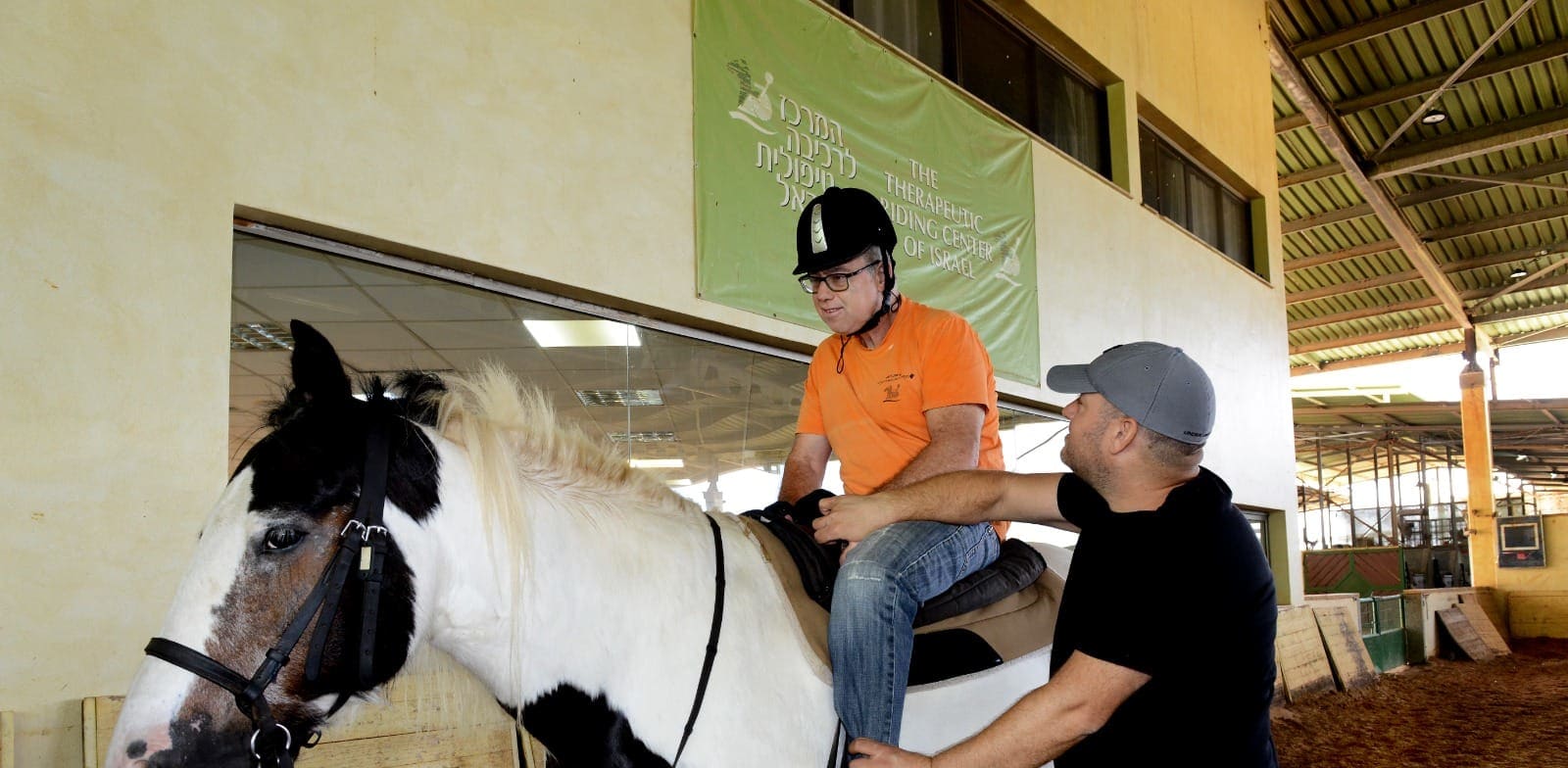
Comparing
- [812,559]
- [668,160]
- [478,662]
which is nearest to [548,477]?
[478,662]

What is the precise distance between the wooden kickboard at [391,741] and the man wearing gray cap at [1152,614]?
1518 millimetres

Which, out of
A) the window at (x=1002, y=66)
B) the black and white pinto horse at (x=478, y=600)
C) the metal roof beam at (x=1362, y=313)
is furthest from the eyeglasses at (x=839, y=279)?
the metal roof beam at (x=1362, y=313)

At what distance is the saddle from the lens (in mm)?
1976

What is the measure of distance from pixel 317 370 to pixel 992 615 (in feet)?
4.78

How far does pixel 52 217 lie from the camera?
8.73 ft

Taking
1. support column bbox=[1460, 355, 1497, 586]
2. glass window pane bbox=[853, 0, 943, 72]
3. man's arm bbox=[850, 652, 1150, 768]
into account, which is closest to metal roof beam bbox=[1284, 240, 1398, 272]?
support column bbox=[1460, 355, 1497, 586]

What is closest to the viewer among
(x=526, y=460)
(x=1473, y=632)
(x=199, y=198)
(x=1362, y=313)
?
(x=526, y=460)

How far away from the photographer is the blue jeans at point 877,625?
6.01ft

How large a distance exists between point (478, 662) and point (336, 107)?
2.36 metres

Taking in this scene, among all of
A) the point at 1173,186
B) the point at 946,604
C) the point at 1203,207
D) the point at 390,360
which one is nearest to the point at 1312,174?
the point at 1203,207

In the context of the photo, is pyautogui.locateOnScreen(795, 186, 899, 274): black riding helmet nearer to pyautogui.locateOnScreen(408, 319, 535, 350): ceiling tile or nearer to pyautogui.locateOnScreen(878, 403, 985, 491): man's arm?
pyautogui.locateOnScreen(878, 403, 985, 491): man's arm

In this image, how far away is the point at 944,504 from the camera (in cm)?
199

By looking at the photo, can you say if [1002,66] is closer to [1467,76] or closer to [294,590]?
[294,590]

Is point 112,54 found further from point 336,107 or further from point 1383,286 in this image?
point 1383,286
